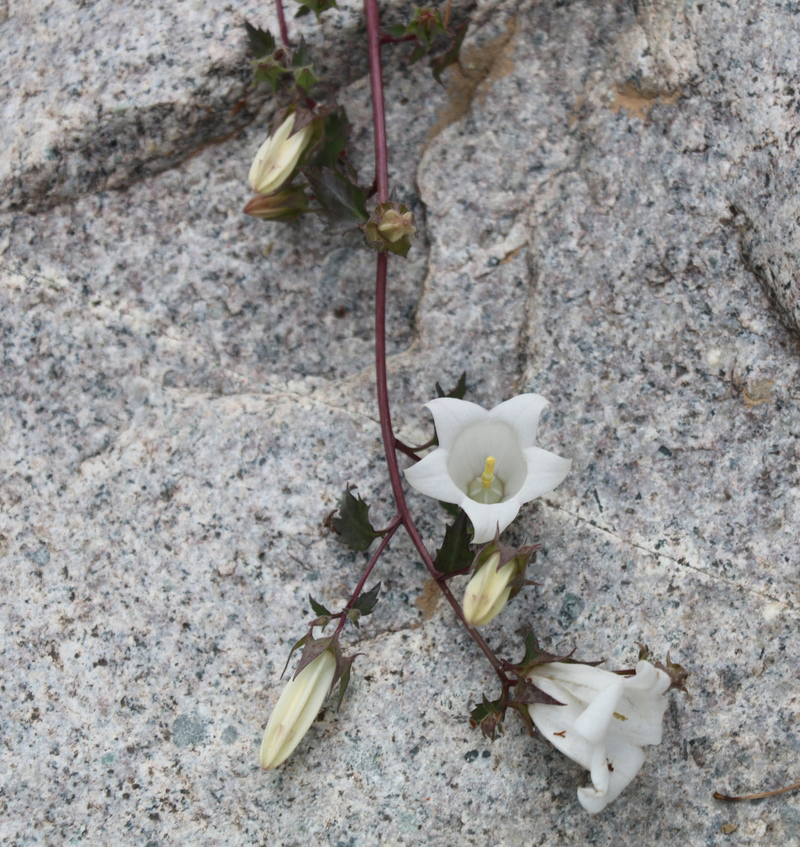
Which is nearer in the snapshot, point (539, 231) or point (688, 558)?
point (688, 558)

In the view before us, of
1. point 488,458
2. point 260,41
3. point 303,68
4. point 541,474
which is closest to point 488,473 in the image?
point 488,458

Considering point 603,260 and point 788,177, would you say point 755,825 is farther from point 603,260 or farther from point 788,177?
point 788,177

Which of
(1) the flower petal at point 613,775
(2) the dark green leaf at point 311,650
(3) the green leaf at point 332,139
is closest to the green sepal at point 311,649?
(2) the dark green leaf at point 311,650

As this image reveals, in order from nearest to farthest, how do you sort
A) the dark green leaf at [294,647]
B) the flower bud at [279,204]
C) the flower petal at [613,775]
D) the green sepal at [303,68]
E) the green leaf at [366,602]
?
the flower petal at [613,775] < the dark green leaf at [294,647] < the green leaf at [366,602] < the green sepal at [303,68] < the flower bud at [279,204]

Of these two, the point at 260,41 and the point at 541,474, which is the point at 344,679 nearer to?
the point at 541,474

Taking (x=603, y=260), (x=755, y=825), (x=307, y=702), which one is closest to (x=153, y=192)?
(x=603, y=260)

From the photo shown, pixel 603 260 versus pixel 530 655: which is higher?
pixel 603 260

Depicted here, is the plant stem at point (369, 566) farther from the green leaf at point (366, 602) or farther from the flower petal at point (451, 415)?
the flower petal at point (451, 415)

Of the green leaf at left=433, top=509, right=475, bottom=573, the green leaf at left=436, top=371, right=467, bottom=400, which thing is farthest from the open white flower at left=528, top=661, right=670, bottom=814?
the green leaf at left=436, top=371, right=467, bottom=400
